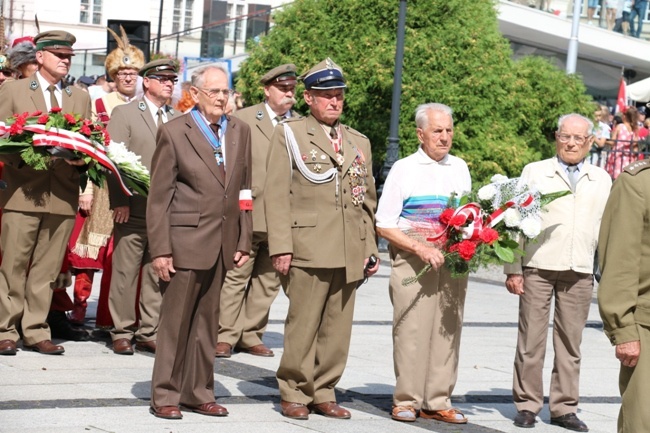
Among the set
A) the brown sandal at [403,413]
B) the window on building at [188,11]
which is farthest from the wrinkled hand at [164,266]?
the window on building at [188,11]

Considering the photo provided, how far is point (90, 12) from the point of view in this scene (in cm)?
4959

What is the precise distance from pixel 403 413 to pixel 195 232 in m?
1.67

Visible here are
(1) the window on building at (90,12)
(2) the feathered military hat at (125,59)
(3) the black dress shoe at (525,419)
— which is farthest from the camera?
(1) the window on building at (90,12)

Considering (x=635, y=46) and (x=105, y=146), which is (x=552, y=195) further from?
(x=635, y=46)

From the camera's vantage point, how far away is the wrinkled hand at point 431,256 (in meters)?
8.15

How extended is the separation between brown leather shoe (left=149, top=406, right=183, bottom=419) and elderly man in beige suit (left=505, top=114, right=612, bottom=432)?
2156 mm

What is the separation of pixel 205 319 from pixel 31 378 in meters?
1.39

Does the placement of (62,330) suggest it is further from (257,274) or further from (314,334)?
(314,334)

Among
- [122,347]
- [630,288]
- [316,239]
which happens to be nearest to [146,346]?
[122,347]

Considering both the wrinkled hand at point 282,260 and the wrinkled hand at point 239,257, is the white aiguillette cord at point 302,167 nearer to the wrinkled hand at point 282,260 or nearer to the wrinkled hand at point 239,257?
the wrinkled hand at point 282,260

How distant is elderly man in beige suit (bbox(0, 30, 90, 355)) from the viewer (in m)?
9.69

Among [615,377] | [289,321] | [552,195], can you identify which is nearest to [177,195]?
[289,321]

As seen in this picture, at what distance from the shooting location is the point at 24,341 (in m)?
9.89

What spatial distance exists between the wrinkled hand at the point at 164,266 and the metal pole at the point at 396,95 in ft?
35.5
